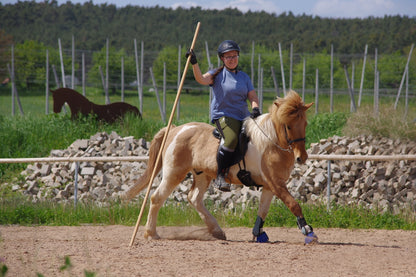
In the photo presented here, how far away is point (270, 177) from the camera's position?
20.5ft

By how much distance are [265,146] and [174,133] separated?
4.45 ft

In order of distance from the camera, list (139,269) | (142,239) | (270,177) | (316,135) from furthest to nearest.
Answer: (316,135), (142,239), (270,177), (139,269)

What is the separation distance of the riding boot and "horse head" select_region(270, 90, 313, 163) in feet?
2.21

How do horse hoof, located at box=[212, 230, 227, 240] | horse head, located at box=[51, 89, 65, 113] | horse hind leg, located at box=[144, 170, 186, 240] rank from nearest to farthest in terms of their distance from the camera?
horse hind leg, located at box=[144, 170, 186, 240] → horse hoof, located at box=[212, 230, 227, 240] → horse head, located at box=[51, 89, 65, 113]

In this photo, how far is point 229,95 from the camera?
659 cm

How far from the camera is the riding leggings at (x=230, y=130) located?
6.33 metres

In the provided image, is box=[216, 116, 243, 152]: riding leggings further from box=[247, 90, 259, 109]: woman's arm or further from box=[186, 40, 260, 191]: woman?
box=[247, 90, 259, 109]: woman's arm

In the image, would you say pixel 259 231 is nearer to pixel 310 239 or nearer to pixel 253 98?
pixel 310 239

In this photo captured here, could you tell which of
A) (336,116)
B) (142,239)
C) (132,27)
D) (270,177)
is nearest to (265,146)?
(270,177)

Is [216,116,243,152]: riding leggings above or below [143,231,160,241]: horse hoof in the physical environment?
above

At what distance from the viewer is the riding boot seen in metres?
6.36

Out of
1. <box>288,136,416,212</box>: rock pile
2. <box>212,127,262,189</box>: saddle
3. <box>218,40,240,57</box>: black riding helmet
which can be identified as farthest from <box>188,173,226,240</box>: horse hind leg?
<box>288,136,416,212</box>: rock pile

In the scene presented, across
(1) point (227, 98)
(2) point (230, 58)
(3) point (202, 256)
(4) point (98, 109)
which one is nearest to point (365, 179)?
(1) point (227, 98)

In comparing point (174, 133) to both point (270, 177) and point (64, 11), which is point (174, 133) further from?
point (64, 11)
